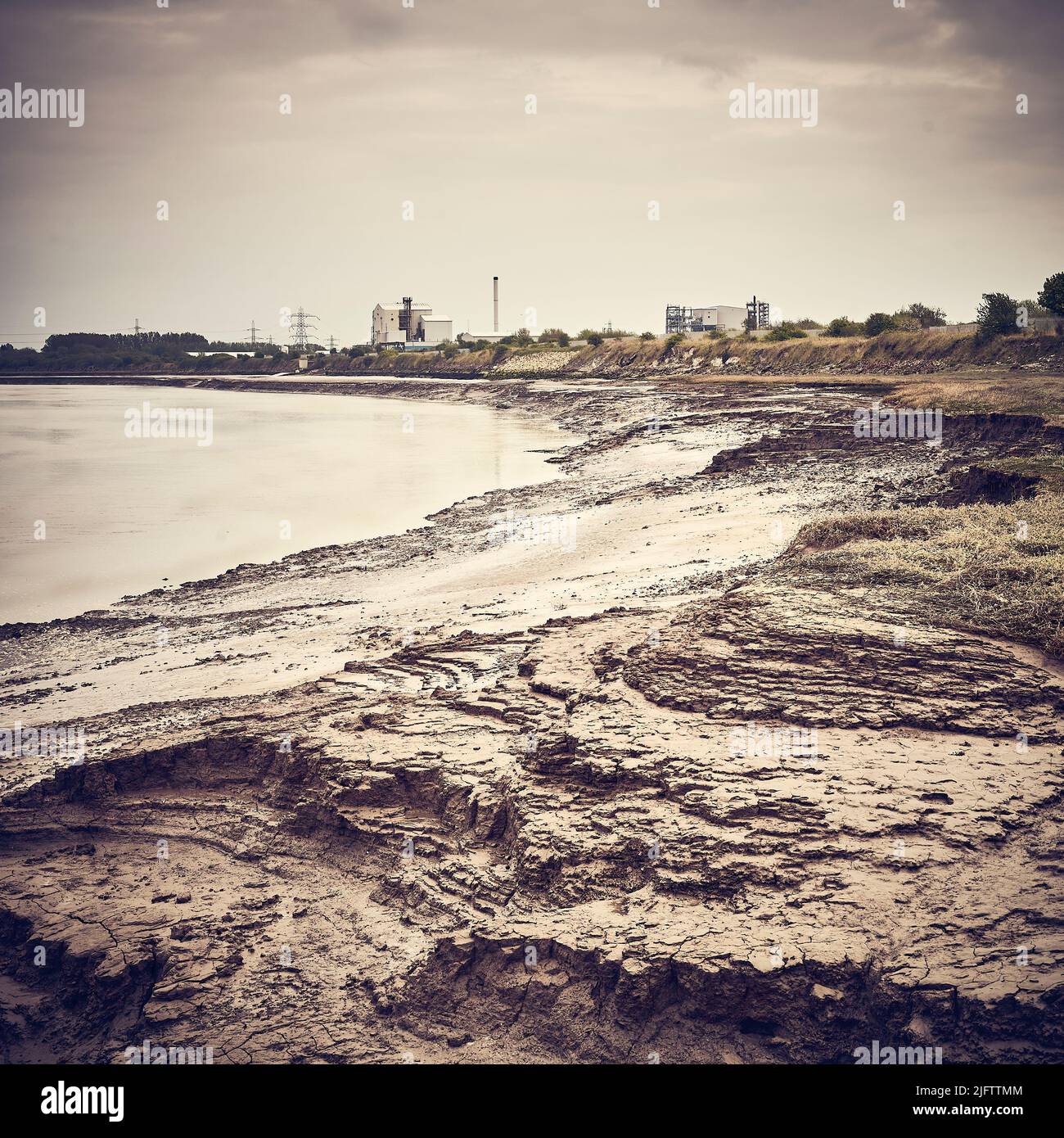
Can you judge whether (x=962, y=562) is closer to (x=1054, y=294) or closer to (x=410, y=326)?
(x=1054, y=294)

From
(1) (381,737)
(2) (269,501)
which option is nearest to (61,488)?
(2) (269,501)

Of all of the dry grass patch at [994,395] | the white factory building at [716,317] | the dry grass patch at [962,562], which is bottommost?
the dry grass patch at [962,562]

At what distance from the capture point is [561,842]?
5.75 meters

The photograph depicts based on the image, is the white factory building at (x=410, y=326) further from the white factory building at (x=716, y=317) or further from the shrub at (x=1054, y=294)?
the shrub at (x=1054, y=294)

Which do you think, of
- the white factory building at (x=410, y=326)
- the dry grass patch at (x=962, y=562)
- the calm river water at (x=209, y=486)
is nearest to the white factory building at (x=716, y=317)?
the white factory building at (x=410, y=326)

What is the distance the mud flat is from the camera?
4.75 metres

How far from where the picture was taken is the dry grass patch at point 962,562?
7.98 m

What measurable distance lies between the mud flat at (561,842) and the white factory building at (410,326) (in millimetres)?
107160

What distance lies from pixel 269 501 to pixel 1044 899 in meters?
20.4

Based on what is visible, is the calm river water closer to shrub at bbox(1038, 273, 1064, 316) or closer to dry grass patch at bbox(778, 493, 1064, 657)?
dry grass patch at bbox(778, 493, 1064, 657)

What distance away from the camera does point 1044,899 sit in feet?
16.4

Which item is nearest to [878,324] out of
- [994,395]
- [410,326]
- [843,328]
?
[843,328]

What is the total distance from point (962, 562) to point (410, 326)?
110446mm

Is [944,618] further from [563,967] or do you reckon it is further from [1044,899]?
[563,967]
